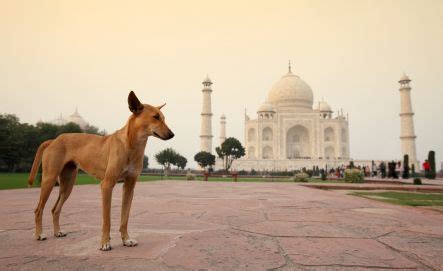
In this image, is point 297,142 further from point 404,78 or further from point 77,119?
point 77,119

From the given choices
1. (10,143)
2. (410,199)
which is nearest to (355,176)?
(410,199)

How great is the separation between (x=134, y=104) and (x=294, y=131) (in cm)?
4787

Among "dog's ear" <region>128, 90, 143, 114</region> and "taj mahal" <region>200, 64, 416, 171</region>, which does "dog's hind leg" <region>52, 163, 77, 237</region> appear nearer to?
"dog's ear" <region>128, 90, 143, 114</region>

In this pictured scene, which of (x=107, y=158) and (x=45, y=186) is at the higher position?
(x=107, y=158)

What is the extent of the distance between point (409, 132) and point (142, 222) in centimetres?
4398

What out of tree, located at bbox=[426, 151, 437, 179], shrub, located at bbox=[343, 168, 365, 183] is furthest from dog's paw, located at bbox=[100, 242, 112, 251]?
tree, located at bbox=[426, 151, 437, 179]

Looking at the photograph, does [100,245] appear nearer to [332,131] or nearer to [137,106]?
[137,106]

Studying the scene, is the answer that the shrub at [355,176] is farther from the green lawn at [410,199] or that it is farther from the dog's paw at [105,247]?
the dog's paw at [105,247]

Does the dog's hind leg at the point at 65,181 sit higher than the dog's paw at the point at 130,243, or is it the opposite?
the dog's hind leg at the point at 65,181

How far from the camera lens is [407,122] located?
131 ft

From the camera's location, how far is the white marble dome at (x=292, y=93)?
159 ft

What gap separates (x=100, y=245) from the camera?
230 cm

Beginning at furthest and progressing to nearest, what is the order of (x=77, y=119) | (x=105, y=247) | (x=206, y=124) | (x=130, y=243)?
(x=77, y=119) → (x=206, y=124) → (x=130, y=243) → (x=105, y=247)

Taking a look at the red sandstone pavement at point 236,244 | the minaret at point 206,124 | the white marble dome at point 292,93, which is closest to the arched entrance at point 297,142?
the white marble dome at point 292,93
